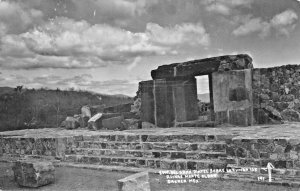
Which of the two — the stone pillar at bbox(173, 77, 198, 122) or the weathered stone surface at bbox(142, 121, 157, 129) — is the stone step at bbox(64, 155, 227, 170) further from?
the stone pillar at bbox(173, 77, 198, 122)

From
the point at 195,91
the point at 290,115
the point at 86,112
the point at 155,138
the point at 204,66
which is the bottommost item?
the point at 155,138

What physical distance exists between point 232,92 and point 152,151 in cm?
313

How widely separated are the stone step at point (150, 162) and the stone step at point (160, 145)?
362mm

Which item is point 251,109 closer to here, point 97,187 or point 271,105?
point 271,105

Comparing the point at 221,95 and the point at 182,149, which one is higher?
the point at 221,95

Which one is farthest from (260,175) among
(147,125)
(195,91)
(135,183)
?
(147,125)

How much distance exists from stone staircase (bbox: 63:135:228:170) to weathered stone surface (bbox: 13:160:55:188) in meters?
1.69

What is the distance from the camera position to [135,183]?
511 cm

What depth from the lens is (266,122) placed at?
9.01m

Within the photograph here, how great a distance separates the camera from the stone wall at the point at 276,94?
29.5 feet

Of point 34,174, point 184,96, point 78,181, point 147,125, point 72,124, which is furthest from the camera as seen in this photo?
point 72,124

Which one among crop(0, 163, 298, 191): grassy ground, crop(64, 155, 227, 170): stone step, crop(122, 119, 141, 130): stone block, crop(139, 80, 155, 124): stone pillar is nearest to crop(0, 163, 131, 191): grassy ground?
crop(0, 163, 298, 191): grassy ground

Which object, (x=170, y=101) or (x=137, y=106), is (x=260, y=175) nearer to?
(x=170, y=101)

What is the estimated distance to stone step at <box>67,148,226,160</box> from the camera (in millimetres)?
6988
